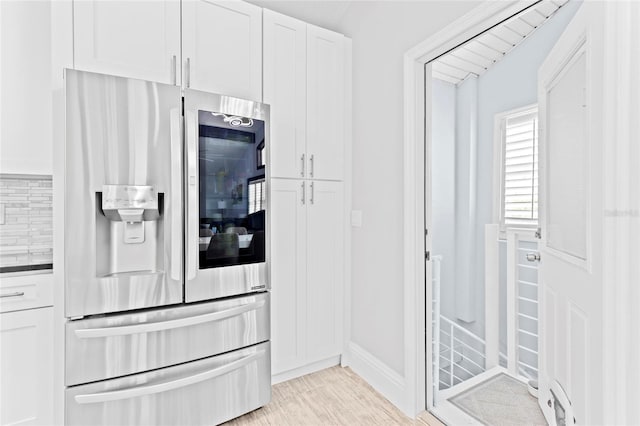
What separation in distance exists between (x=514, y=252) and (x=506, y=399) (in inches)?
38.3

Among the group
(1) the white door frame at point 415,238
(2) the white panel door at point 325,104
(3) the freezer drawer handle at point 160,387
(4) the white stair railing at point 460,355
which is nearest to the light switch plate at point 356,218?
(2) the white panel door at point 325,104

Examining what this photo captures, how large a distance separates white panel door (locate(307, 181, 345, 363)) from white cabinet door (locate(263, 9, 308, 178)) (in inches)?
9.9

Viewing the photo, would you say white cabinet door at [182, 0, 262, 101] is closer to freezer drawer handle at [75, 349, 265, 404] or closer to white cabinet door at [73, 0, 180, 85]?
white cabinet door at [73, 0, 180, 85]

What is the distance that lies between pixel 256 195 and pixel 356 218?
822 mm

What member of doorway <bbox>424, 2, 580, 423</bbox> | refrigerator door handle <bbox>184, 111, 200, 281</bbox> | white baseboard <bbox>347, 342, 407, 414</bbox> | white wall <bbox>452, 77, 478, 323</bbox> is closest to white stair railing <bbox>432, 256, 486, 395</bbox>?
doorway <bbox>424, 2, 580, 423</bbox>

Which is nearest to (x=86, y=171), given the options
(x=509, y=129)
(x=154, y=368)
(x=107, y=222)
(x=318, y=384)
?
(x=107, y=222)

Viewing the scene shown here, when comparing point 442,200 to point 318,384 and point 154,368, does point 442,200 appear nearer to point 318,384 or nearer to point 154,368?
point 318,384

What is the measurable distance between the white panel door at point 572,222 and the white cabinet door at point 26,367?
218cm

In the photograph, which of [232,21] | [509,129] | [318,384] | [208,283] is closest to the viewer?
[208,283]

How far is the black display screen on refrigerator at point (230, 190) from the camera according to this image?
1.57 metres

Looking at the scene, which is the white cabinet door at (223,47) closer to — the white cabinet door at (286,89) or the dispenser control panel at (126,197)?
the white cabinet door at (286,89)

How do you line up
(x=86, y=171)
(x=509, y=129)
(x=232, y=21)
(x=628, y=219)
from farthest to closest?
(x=509, y=129) → (x=232, y=21) → (x=86, y=171) → (x=628, y=219)

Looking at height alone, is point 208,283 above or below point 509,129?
below

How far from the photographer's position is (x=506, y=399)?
1.88 metres
